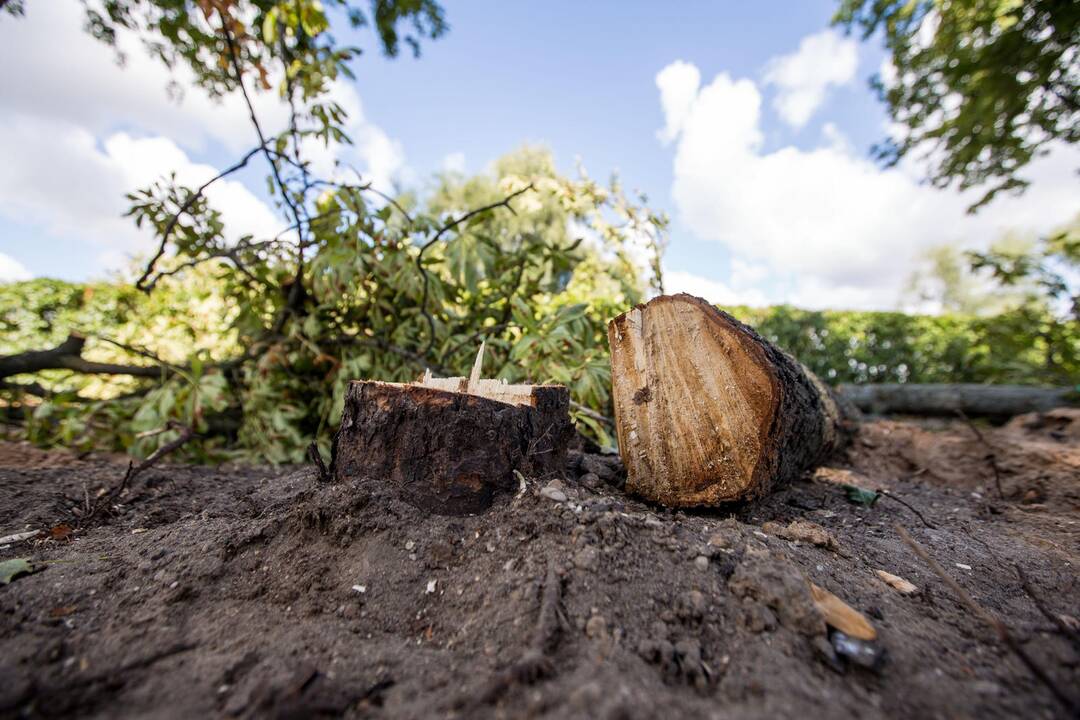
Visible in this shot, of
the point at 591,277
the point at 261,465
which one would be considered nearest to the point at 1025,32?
the point at 591,277

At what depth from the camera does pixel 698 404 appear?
5.08ft

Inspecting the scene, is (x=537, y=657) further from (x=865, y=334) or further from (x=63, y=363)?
(x=865, y=334)

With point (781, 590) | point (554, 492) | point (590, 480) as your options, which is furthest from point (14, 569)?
point (781, 590)

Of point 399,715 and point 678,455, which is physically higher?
point 678,455

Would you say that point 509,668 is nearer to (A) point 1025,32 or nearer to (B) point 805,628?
(B) point 805,628

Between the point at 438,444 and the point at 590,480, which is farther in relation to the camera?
the point at 590,480

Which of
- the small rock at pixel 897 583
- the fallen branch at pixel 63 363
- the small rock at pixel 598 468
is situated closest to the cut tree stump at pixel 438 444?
the small rock at pixel 598 468

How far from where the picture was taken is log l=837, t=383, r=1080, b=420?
15.9 ft

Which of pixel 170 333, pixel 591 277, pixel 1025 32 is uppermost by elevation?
pixel 1025 32

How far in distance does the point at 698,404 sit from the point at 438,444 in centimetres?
85

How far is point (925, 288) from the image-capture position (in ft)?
Answer: 124

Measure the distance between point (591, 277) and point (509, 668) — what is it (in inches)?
124

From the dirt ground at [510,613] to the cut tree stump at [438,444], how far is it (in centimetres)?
7

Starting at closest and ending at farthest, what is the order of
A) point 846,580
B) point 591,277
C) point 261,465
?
point 846,580, point 261,465, point 591,277
